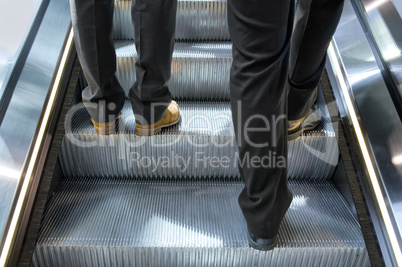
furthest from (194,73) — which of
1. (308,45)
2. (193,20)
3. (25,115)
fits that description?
(25,115)

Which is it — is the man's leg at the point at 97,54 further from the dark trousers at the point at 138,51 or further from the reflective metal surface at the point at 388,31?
the reflective metal surface at the point at 388,31

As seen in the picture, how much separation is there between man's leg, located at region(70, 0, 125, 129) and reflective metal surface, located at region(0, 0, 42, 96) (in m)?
0.23

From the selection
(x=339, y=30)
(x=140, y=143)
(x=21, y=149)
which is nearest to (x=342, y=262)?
(x=140, y=143)

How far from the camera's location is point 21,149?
3.53 ft

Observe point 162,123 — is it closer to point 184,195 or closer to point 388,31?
point 184,195

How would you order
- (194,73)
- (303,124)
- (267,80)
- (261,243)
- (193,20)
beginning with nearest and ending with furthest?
(267,80) → (261,243) → (303,124) → (194,73) → (193,20)

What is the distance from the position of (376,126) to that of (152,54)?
706 mm

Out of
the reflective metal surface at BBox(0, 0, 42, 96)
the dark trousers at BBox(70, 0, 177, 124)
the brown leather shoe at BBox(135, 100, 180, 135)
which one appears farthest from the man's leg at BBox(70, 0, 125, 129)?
the reflective metal surface at BBox(0, 0, 42, 96)

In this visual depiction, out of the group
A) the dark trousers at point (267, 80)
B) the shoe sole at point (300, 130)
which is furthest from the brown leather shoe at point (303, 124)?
the dark trousers at point (267, 80)

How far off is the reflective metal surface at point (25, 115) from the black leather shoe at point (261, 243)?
65 cm

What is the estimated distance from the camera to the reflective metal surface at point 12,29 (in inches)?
45.7

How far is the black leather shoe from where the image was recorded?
1048 mm

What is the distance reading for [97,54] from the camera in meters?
1.13

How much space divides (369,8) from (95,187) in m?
1.16
